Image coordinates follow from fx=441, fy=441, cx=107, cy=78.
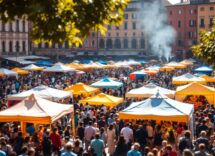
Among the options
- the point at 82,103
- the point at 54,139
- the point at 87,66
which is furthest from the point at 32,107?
the point at 87,66

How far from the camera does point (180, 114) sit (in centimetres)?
1527

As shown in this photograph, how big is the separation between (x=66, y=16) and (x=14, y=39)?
6236 cm

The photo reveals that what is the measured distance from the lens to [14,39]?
Answer: 69.4 metres

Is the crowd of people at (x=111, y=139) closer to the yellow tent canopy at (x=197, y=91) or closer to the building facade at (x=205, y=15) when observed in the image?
the yellow tent canopy at (x=197, y=91)

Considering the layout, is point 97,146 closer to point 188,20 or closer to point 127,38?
point 188,20

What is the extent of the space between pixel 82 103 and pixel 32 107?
6.60m

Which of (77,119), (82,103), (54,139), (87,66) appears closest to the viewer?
(54,139)

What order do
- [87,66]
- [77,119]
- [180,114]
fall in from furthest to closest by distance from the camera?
[87,66] → [77,119] → [180,114]

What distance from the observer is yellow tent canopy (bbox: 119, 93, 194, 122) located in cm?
1522

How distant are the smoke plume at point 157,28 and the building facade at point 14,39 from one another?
34907 mm

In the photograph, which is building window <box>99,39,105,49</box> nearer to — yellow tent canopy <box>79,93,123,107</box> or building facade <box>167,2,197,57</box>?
building facade <box>167,2,197,57</box>

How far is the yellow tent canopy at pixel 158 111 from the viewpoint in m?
15.2

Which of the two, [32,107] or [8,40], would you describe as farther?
[8,40]

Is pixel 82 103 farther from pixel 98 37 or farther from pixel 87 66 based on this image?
pixel 98 37
